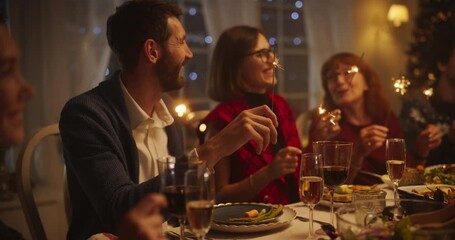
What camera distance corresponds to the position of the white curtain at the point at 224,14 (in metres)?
3.61

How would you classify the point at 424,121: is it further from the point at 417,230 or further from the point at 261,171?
the point at 417,230

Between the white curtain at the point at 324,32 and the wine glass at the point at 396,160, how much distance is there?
280 cm

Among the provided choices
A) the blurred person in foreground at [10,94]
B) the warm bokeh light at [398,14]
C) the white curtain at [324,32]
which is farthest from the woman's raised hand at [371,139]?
the warm bokeh light at [398,14]

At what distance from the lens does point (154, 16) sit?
1.78 m

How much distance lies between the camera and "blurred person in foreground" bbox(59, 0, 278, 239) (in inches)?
57.6

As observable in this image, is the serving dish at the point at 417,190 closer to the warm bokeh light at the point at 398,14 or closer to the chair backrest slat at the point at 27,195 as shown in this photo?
the chair backrest slat at the point at 27,195

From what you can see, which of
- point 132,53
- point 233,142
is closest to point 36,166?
point 132,53

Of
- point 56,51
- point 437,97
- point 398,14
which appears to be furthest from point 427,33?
point 56,51

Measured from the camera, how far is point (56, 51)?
9.52 ft

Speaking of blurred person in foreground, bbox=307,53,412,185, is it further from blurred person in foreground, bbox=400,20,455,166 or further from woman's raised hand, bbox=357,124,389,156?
blurred person in foreground, bbox=400,20,455,166

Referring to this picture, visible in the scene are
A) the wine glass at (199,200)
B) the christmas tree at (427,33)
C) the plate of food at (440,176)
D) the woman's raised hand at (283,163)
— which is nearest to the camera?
the wine glass at (199,200)

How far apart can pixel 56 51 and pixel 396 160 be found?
2055 mm

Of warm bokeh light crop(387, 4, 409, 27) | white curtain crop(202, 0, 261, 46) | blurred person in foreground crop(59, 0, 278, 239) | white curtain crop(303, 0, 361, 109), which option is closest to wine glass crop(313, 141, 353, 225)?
blurred person in foreground crop(59, 0, 278, 239)

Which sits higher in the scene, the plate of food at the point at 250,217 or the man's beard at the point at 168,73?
the man's beard at the point at 168,73
